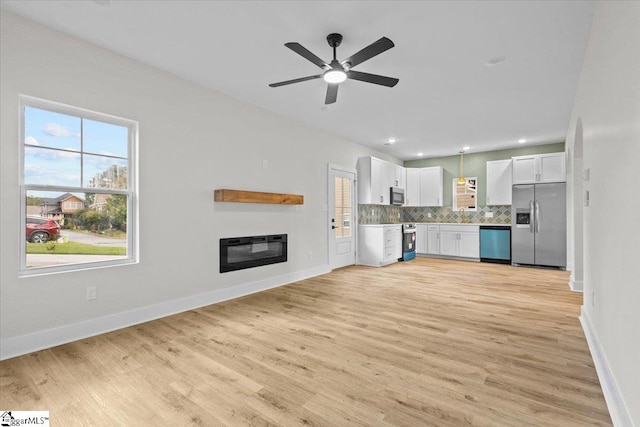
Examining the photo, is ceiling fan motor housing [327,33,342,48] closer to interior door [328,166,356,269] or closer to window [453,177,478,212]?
interior door [328,166,356,269]

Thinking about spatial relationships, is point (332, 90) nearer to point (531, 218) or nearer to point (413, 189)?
point (531, 218)

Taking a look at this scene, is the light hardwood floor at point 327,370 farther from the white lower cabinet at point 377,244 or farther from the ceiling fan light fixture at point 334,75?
the white lower cabinet at point 377,244

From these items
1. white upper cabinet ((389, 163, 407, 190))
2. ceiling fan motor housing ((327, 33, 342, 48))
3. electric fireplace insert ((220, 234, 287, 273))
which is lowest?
electric fireplace insert ((220, 234, 287, 273))

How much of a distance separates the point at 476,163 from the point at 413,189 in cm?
167

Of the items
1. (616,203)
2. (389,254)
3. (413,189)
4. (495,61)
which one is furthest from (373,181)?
(616,203)

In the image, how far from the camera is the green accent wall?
23.7 feet

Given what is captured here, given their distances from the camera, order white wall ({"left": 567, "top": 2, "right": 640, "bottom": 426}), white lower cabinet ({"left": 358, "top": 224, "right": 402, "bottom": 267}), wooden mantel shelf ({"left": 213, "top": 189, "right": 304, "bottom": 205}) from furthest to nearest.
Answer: white lower cabinet ({"left": 358, "top": 224, "right": 402, "bottom": 267}) → wooden mantel shelf ({"left": 213, "top": 189, "right": 304, "bottom": 205}) → white wall ({"left": 567, "top": 2, "right": 640, "bottom": 426})

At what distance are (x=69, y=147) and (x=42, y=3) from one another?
1.15 metres

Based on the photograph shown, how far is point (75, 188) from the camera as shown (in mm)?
2973

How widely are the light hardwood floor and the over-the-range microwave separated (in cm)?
405

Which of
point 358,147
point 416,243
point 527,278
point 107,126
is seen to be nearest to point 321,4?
point 107,126

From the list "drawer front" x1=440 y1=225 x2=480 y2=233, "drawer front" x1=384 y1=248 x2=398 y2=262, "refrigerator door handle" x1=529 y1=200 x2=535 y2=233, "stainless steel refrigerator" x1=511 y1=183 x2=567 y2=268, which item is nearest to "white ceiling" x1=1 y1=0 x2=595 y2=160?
"stainless steel refrigerator" x1=511 y1=183 x2=567 y2=268

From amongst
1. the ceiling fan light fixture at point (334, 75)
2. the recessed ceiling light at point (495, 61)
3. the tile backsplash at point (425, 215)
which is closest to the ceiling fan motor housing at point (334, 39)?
the ceiling fan light fixture at point (334, 75)

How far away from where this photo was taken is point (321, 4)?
2.43 metres
